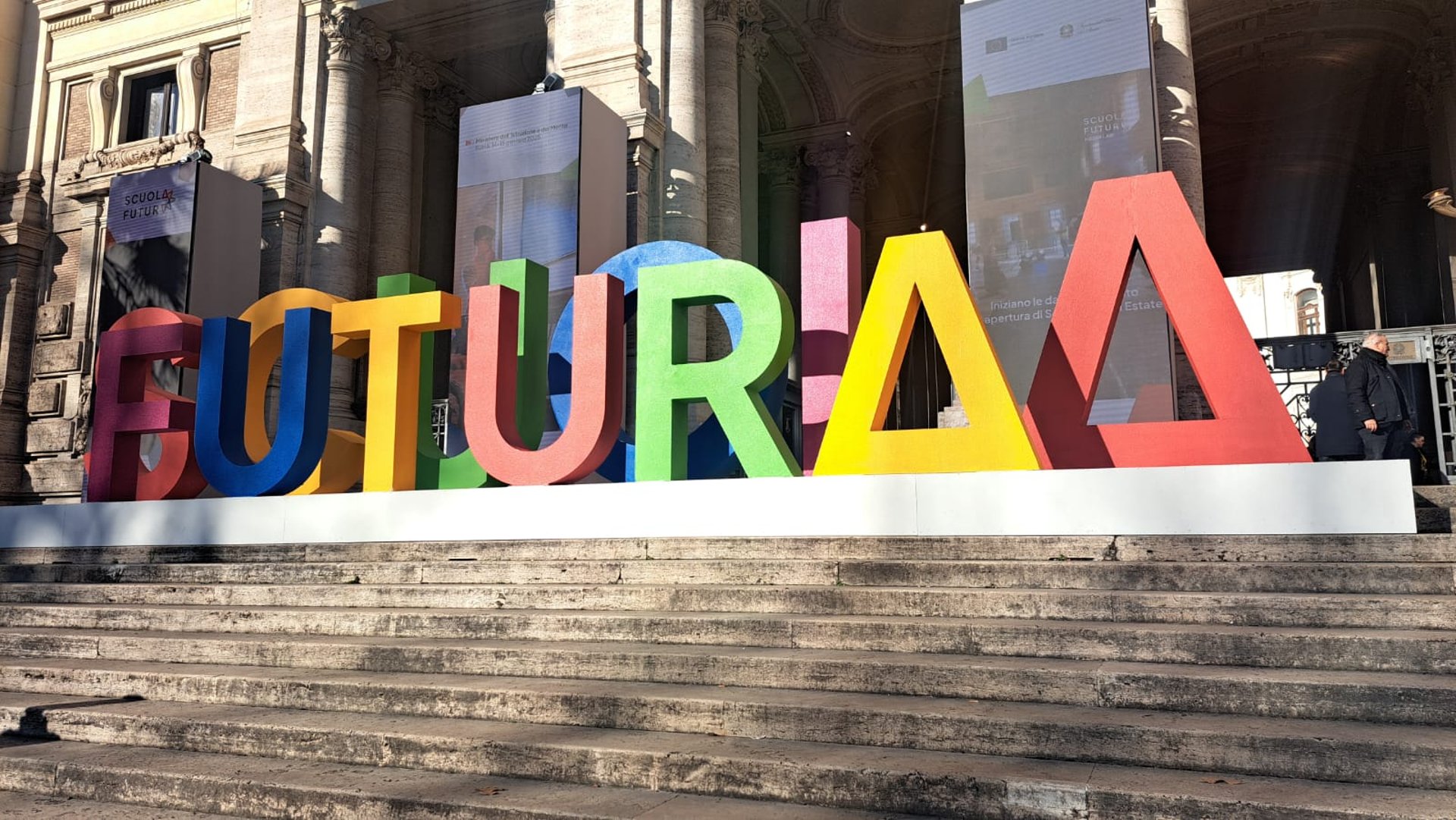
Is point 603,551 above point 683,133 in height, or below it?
below

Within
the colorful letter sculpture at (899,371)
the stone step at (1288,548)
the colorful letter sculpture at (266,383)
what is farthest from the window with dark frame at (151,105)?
the stone step at (1288,548)

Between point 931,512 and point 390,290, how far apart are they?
632 centimetres

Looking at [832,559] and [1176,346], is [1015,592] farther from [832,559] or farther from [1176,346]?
[1176,346]

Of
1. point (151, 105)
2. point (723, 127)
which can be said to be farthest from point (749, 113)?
point (151, 105)

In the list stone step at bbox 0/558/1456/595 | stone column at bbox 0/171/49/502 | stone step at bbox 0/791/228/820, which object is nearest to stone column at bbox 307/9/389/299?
stone column at bbox 0/171/49/502

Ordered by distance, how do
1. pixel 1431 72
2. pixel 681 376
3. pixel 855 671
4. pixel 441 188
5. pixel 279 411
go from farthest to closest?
pixel 441 188, pixel 1431 72, pixel 279 411, pixel 681 376, pixel 855 671

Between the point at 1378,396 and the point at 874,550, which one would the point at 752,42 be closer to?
the point at 1378,396

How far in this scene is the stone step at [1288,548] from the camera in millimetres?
6238

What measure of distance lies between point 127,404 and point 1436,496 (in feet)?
39.6

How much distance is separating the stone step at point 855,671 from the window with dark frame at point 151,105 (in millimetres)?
18081

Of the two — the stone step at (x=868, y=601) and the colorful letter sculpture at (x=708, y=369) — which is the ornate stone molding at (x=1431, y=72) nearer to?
the colorful letter sculpture at (x=708, y=369)

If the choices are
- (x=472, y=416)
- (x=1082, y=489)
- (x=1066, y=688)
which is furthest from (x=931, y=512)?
(x=472, y=416)

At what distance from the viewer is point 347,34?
1984cm

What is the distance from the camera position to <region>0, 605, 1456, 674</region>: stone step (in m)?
4.85
